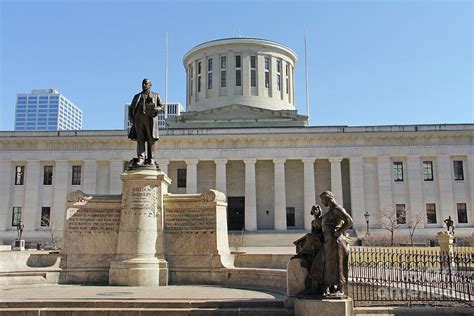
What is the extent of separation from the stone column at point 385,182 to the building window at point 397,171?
1.00 meters

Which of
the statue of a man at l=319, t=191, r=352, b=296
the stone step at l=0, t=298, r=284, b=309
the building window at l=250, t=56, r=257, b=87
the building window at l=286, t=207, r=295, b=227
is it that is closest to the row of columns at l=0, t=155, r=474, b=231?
the building window at l=286, t=207, r=295, b=227

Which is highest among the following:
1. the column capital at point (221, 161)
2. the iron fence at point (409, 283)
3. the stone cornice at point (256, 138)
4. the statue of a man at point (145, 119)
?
the stone cornice at point (256, 138)

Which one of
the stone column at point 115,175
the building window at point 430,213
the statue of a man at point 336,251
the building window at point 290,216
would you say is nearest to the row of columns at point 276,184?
the building window at point 290,216

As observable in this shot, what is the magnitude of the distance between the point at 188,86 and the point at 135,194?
58013 mm

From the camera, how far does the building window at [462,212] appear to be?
5258cm

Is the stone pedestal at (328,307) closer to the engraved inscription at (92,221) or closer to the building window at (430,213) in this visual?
the engraved inscription at (92,221)

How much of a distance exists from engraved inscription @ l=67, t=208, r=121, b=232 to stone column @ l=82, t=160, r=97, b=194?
4187cm

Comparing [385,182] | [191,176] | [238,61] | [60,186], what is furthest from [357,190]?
[60,186]

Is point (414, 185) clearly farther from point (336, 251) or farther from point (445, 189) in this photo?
point (336, 251)

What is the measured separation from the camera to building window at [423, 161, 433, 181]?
176ft

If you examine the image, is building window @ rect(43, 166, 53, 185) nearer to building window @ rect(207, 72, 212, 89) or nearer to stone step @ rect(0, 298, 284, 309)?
building window @ rect(207, 72, 212, 89)

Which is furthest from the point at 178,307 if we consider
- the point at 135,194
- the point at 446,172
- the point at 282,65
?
the point at 282,65

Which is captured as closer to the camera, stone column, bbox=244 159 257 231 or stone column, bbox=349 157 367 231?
stone column, bbox=349 157 367 231

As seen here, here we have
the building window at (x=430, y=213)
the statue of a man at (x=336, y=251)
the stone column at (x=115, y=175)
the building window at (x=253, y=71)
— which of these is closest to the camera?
the statue of a man at (x=336, y=251)
